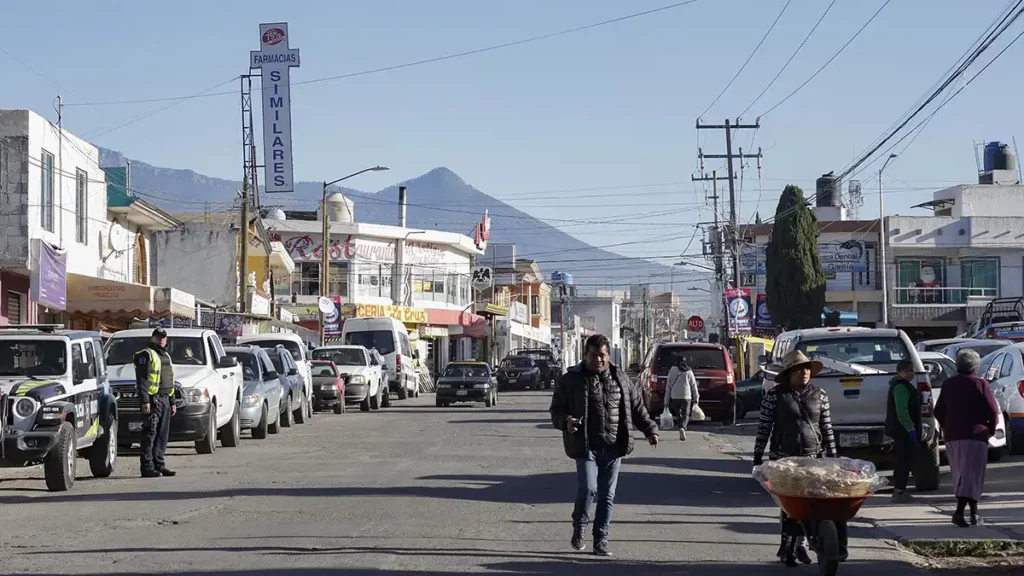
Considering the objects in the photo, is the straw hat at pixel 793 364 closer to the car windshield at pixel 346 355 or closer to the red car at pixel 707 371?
the red car at pixel 707 371

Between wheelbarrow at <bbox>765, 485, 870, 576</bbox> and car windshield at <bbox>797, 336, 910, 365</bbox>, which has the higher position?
car windshield at <bbox>797, 336, 910, 365</bbox>

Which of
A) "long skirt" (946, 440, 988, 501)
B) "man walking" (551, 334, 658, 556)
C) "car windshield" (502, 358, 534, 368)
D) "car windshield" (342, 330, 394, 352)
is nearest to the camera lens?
"man walking" (551, 334, 658, 556)

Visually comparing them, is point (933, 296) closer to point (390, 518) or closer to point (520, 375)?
point (520, 375)

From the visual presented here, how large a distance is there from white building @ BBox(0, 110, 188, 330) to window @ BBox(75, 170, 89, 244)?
0.02 metres

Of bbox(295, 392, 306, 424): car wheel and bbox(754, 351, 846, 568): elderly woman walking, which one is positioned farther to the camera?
bbox(295, 392, 306, 424): car wheel

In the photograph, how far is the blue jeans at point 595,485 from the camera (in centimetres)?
1082

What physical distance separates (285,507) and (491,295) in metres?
79.3

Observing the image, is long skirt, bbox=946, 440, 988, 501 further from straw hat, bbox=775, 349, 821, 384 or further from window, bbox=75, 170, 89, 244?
window, bbox=75, 170, 89, 244

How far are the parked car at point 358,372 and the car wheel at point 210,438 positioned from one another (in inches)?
622

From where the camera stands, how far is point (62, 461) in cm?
1554

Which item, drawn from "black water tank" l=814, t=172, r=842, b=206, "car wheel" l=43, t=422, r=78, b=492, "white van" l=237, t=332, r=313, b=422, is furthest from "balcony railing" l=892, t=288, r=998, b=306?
"car wheel" l=43, t=422, r=78, b=492

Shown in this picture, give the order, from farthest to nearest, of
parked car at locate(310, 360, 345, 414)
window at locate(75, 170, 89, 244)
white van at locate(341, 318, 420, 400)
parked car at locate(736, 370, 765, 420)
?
white van at locate(341, 318, 420, 400) → parked car at locate(310, 360, 345, 414) → parked car at locate(736, 370, 765, 420) → window at locate(75, 170, 89, 244)

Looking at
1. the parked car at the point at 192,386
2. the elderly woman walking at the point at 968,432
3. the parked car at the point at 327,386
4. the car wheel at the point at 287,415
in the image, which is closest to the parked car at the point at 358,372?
the parked car at the point at 327,386

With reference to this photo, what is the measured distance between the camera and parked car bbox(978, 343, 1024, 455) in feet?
65.2
